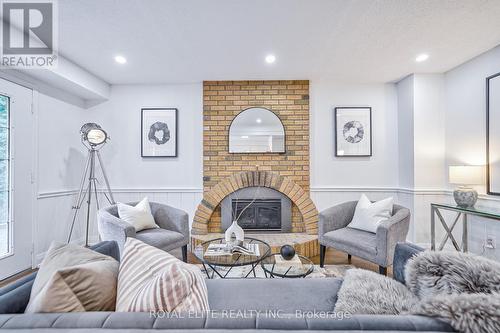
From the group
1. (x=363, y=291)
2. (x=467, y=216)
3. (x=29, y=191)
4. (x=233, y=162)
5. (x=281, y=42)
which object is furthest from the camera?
(x=233, y=162)

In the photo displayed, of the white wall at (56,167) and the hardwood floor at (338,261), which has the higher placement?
the white wall at (56,167)

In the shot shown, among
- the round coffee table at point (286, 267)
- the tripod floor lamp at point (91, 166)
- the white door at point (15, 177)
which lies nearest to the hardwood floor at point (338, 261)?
the white door at point (15, 177)

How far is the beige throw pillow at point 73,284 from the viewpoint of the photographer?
31.6 inches

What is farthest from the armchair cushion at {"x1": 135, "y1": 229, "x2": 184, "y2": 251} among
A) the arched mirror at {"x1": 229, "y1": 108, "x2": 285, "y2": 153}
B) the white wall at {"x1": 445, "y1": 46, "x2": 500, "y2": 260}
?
the white wall at {"x1": 445, "y1": 46, "x2": 500, "y2": 260}

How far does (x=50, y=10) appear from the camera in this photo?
1.92 m

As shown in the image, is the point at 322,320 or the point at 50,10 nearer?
the point at 322,320

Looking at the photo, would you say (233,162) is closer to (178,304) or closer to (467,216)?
(178,304)

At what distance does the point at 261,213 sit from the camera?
11.3 feet

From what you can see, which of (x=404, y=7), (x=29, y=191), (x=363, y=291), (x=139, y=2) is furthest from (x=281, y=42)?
(x=29, y=191)

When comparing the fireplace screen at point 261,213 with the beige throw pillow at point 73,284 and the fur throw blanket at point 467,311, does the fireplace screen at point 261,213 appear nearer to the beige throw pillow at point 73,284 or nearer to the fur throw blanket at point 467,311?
the beige throw pillow at point 73,284

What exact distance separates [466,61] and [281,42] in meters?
2.34

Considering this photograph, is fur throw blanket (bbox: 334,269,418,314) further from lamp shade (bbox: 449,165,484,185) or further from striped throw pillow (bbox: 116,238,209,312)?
lamp shade (bbox: 449,165,484,185)

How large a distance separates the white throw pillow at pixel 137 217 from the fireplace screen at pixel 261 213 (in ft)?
3.84

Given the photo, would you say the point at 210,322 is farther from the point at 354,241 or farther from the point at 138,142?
the point at 138,142
